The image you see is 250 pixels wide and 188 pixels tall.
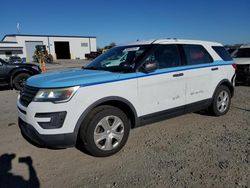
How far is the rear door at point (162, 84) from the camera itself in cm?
379

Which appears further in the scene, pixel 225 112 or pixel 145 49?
pixel 225 112

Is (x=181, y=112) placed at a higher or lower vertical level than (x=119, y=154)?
higher

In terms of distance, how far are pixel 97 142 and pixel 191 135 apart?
1898 millimetres

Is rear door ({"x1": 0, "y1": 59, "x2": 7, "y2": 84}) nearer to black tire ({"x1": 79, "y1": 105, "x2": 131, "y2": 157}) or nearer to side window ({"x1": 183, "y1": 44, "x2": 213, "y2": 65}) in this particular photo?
black tire ({"x1": 79, "y1": 105, "x2": 131, "y2": 157})

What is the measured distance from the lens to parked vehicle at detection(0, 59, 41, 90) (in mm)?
9641

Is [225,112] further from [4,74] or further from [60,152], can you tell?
[4,74]

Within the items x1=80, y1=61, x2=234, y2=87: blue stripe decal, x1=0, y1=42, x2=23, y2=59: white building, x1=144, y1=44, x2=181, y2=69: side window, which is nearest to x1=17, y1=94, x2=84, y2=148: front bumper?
x1=80, y1=61, x2=234, y2=87: blue stripe decal

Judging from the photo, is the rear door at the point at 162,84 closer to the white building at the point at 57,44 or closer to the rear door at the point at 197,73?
the rear door at the point at 197,73

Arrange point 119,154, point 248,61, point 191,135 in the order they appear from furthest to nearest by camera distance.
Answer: point 248,61 < point 191,135 < point 119,154

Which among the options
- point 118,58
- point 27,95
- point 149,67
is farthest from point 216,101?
point 27,95

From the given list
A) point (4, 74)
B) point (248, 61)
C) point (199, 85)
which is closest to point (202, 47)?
point (199, 85)

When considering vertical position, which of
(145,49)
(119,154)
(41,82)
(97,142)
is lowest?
(119,154)

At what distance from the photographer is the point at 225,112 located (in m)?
5.43

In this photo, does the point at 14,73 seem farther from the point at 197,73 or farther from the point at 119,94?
the point at 197,73
